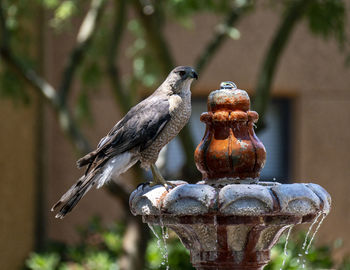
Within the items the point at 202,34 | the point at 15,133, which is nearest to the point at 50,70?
the point at 15,133

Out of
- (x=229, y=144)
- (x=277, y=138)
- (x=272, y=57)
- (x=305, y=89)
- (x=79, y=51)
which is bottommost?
(x=277, y=138)

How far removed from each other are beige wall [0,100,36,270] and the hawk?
4989 millimetres

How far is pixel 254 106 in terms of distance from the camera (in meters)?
6.77

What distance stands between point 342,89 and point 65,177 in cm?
413

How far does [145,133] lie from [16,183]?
5577mm

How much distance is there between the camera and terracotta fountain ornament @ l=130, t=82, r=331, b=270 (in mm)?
3152

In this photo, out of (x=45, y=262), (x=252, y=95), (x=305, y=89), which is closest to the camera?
(x=45, y=262)

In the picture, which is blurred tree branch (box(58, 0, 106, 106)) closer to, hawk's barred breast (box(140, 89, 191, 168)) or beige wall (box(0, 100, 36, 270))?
beige wall (box(0, 100, 36, 270))

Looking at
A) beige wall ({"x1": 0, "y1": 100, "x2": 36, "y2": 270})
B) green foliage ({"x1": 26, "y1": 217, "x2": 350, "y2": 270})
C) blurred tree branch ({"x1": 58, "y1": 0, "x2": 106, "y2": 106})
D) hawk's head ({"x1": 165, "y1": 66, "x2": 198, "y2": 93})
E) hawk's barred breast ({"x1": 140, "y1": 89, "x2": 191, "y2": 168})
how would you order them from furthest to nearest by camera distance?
beige wall ({"x1": 0, "y1": 100, "x2": 36, "y2": 270}) → blurred tree branch ({"x1": 58, "y1": 0, "x2": 106, "y2": 106}) → green foliage ({"x1": 26, "y1": 217, "x2": 350, "y2": 270}) → hawk's head ({"x1": 165, "y1": 66, "x2": 198, "y2": 93}) → hawk's barred breast ({"x1": 140, "y1": 89, "x2": 191, "y2": 168})

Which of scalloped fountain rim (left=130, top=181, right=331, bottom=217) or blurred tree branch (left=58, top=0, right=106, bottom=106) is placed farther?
blurred tree branch (left=58, top=0, right=106, bottom=106)

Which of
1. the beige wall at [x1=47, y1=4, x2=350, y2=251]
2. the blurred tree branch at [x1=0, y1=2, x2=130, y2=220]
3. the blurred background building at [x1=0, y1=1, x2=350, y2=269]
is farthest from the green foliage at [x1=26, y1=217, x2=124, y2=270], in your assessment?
the blurred tree branch at [x1=0, y1=2, x2=130, y2=220]

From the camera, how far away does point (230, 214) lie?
316 centimetres

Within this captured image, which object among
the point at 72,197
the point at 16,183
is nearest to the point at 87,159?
the point at 72,197

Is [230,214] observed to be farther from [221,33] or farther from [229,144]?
[221,33]
